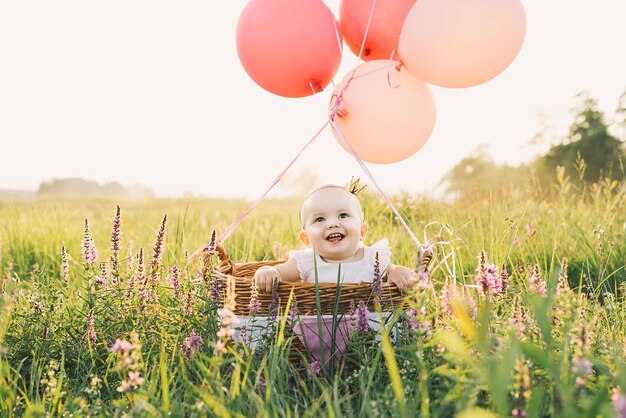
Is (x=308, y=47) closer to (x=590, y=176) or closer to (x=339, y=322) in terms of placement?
(x=339, y=322)

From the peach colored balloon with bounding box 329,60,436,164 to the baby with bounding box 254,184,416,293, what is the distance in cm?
33

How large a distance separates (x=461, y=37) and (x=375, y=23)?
20.5 inches

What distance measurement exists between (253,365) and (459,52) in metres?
1.85

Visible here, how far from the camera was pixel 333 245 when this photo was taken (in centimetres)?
324

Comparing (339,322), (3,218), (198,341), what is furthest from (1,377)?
(3,218)

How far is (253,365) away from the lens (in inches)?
90.8

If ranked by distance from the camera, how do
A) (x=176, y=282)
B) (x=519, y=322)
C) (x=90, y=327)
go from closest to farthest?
1. (x=519, y=322)
2. (x=90, y=327)
3. (x=176, y=282)

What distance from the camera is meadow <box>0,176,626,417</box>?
5.07 feet

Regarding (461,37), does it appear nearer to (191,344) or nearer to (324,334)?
(324,334)

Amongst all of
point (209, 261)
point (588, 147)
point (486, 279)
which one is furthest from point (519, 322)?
point (588, 147)

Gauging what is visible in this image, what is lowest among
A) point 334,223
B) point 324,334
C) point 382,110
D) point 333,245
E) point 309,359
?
point 309,359

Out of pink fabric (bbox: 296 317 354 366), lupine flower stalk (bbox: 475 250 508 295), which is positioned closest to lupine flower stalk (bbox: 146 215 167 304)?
pink fabric (bbox: 296 317 354 366)

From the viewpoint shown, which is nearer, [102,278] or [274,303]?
[274,303]

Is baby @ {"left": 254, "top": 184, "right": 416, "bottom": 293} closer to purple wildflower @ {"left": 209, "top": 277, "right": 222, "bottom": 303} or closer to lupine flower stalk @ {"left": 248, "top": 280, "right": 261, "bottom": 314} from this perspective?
purple wildflower @ {"left": 209, "top": 277, "right": 222, "bottom": 303}
